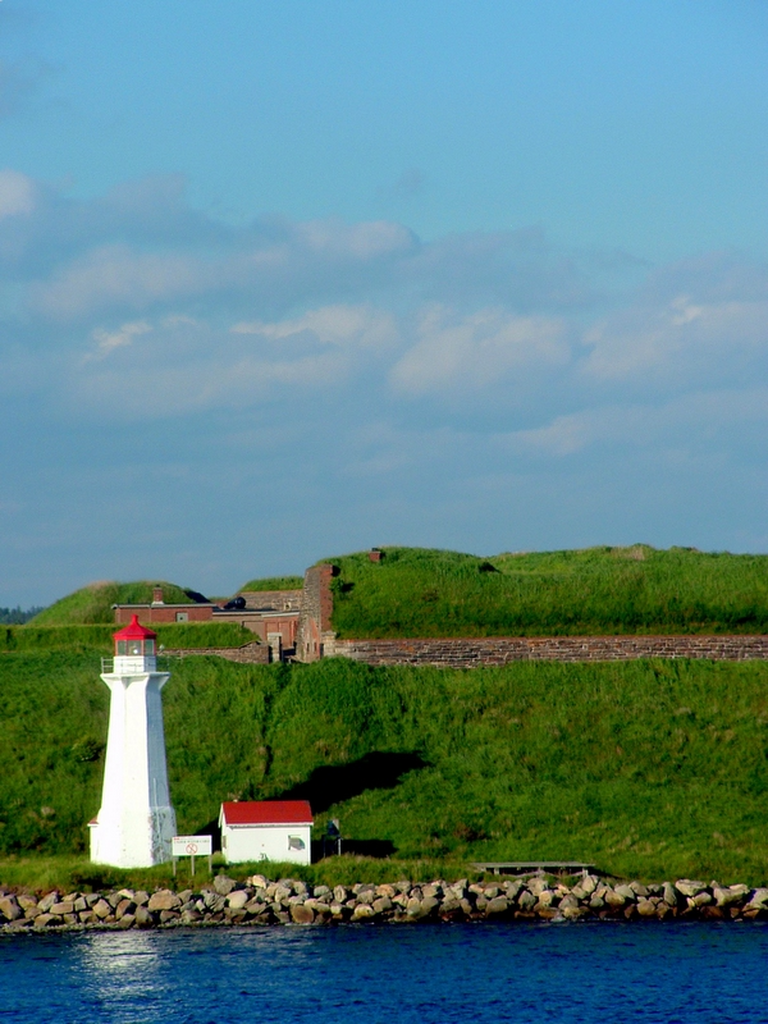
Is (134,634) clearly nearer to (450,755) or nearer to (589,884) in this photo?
(450,755)

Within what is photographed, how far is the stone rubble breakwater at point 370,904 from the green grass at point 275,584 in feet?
117

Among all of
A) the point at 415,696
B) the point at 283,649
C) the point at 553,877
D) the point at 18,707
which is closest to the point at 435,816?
the point at 553,877

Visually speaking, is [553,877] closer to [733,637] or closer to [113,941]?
[113,941]

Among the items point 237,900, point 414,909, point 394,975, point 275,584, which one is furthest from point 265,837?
point 275,584

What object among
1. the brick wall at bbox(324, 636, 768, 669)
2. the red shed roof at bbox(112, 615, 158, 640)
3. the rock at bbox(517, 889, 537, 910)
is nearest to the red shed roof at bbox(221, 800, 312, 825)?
the red shed roof at bbox(112, 615, 158, 640)

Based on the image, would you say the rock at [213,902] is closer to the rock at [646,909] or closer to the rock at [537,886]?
the rock at [537,886]

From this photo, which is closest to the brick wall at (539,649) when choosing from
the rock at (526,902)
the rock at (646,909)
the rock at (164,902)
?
the rock at (526,902)

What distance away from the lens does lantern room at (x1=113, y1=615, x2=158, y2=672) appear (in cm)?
3428

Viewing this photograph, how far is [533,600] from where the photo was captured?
4847cm

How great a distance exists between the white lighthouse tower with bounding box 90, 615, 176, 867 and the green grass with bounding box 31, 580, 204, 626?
1045 inches

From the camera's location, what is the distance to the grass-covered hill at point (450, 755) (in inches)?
1458

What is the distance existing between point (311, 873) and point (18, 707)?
11875 mm

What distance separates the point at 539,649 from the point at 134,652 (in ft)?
55.4

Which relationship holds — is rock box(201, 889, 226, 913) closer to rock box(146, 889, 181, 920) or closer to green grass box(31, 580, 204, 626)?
rock box(146, 889, 181, 920)
